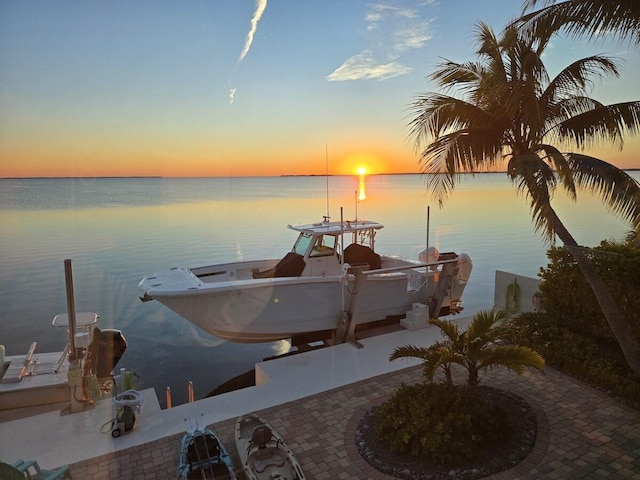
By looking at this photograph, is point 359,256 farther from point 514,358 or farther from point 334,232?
point 514,358

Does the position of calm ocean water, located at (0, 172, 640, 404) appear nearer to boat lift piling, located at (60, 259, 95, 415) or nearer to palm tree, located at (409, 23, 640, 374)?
palm tree, located at (409, 23, 640, 374)

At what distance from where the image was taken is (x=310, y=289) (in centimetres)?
835

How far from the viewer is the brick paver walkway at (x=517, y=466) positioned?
159 inches

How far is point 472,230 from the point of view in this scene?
2925cm

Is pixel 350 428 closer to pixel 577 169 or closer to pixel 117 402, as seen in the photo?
pixel 117 402

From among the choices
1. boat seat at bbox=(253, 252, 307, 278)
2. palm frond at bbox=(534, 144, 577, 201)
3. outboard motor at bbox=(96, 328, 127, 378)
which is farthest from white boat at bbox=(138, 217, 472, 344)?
palm frond at bbox=(534, 144, 577, 201)

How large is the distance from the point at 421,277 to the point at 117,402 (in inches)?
273

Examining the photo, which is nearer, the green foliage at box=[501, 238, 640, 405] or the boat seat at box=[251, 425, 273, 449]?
the boat seat at box=[251, 425, 273, 449]

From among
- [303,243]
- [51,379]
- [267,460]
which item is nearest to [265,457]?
[267,460]

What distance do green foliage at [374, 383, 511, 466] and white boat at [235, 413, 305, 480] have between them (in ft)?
3.51

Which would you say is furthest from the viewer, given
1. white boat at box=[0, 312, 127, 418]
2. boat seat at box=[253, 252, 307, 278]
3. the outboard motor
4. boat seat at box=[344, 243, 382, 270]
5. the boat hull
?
boat seat at box=[344, 243, 382, 270]

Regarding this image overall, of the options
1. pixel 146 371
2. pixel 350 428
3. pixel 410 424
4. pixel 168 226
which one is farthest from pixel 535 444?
pixel 168 226

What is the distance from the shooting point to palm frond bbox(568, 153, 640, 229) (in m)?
4.95

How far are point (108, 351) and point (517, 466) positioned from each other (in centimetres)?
769
